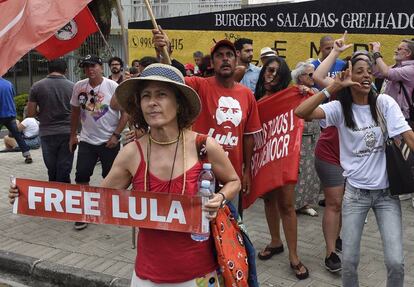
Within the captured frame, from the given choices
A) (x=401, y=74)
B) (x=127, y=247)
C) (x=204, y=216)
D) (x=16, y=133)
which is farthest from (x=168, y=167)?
(x=16, y=133)

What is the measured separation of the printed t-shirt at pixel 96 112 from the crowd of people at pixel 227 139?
0.04ft

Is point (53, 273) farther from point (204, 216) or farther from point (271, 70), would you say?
point (204, 216)

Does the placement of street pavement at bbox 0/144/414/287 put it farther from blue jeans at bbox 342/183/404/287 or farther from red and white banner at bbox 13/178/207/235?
red and white banner at bbox 13/178/207/235

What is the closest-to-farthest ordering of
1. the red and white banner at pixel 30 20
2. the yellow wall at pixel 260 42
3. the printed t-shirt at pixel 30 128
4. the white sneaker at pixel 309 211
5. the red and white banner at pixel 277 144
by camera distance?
the red and white banner at pixel 30 20 → the red and white banner at pixel 277 144 → the white sneaker at pixel 309 211 → the yellow wall at pixel 260 42 → the printed t-shirt at pixel 30 128

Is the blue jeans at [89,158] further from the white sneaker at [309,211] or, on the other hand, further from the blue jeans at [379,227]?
the blue jeans at [379,227]

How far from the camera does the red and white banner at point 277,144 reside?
428 cm

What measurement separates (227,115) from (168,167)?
1.60m

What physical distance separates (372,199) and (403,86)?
9.58 ft

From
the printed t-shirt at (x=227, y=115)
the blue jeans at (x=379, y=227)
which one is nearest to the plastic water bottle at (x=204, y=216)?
the blue jeans at (x=379, y=227)

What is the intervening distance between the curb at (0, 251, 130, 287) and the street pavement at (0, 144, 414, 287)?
0.31 feet

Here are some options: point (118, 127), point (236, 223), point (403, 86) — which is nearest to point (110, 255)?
point (118, 127)

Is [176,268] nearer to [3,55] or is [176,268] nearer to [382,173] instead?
[382,173]

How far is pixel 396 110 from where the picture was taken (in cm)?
331

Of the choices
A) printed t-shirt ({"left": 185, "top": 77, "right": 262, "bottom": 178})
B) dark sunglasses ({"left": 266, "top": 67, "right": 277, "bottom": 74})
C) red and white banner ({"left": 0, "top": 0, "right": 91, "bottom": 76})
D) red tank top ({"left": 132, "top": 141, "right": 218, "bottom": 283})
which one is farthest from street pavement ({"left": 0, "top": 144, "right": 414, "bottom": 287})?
red and white banner ({"left": 0, "top": 0, "right": 91, "bottom": 76})
